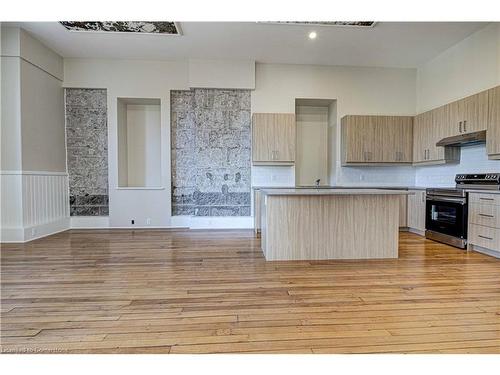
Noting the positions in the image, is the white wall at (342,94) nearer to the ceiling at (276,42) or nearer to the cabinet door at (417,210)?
the ceiling at (276,42)

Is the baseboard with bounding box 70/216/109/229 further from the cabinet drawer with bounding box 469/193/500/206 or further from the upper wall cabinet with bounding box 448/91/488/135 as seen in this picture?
the upper wall cabinet with bounding box 448/91/488/135

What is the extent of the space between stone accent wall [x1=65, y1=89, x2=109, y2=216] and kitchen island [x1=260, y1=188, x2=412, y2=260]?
13.5 ft

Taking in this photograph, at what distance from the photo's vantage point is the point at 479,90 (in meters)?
4.57

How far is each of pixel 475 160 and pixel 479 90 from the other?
1.12 m

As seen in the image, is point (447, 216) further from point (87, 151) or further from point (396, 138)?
point (87, 151)

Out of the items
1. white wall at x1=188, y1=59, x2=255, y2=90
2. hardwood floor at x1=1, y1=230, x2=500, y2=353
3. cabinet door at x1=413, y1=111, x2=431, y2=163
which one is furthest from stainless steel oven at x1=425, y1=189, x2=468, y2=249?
white wall at x1=188, y1=59, x2=255, y2=90

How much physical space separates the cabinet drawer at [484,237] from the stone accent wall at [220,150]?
12.4ft

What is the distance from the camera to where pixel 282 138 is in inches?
226

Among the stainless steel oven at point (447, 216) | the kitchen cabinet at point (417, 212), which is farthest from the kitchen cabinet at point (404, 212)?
the stainless steel oven at point (447, 216)

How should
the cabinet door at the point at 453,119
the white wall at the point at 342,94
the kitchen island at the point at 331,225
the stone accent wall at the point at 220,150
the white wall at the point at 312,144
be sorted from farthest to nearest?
1. the white wall at the point at 312,144
2. the white wall at the point at 342,94
3. the stone accent wall at the point at 220,150
4. the cabinet door at the point at 453,119
5. the kitchen island at the point at 331,225

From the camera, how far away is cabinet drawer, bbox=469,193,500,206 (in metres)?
3.69

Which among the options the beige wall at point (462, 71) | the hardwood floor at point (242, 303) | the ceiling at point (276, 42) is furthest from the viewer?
the ceiling at point (276, 42)

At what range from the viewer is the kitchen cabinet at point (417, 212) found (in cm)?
518
